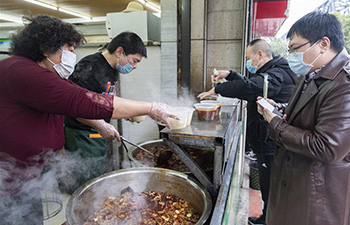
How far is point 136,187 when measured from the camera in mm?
2025

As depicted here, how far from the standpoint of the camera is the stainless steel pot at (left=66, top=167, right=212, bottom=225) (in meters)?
1.61

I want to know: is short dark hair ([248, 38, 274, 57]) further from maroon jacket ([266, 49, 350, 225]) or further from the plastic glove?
the plastic glove

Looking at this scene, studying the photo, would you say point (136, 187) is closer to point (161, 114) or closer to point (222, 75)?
point (161, 114)

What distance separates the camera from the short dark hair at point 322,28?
177 centimetres

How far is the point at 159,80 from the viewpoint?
455 cm

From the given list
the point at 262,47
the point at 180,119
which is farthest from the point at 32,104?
the point at 262,47

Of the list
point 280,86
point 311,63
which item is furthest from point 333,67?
point 280,86

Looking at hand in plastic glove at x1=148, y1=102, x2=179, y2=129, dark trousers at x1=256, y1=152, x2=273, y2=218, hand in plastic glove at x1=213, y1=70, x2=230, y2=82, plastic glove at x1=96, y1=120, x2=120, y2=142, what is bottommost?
dark trousers at x1=256, y1=152, x2=273, y2=218

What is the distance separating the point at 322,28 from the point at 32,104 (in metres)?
2.25

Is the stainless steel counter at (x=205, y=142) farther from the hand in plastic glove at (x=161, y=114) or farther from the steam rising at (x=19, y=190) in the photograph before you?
the steam rising at (x=19, y=190)

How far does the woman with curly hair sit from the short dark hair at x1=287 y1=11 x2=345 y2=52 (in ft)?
4.44

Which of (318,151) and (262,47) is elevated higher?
(262,47)

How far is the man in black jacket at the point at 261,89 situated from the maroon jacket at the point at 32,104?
79.1 inches

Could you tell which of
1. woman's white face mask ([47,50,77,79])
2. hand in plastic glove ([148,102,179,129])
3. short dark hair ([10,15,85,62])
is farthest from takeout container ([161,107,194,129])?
short dark hair ([10,15,85,62])
